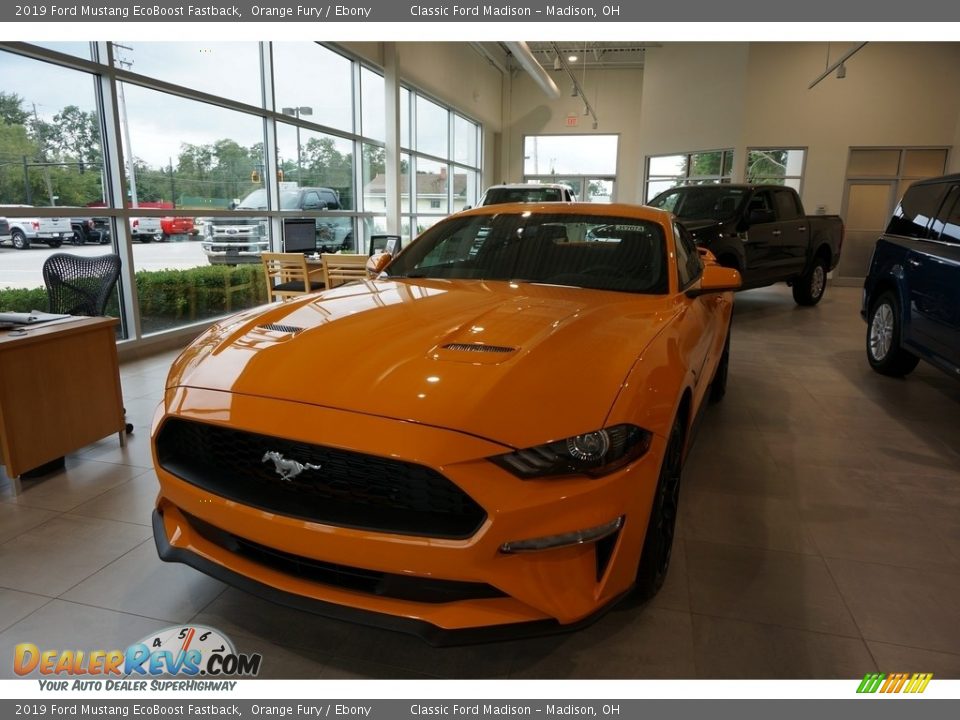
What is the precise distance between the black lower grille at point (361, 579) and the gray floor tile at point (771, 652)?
794mm

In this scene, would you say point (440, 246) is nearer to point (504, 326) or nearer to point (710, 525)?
point (504, 326)

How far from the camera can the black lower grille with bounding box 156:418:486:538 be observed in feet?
4.69

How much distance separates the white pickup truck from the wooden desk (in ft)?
7.84

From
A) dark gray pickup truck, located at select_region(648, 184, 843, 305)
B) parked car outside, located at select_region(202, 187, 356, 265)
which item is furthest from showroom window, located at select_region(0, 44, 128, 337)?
dark gray pickup truck, located at select_region(648, 184, 843, 305)

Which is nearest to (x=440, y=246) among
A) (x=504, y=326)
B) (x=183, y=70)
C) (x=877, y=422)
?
(x=504, y=326)

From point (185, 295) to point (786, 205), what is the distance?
7.64 meters

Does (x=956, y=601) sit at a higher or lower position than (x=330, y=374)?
lower

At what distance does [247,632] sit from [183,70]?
6.52 metres

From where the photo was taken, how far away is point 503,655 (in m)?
1.78

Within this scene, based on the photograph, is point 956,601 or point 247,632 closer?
point 247,632

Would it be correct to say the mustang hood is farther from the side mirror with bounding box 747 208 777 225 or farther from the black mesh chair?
the side mirror with bounding box 747 208 777 225

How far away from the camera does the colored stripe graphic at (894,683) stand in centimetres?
170

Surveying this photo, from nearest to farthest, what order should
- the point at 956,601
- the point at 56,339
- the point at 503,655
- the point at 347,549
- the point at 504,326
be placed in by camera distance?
1. the point at 347,549
2. the point at 503,655
3. the point at 504,326
4. the point at 956,601
5. the point at 56,339

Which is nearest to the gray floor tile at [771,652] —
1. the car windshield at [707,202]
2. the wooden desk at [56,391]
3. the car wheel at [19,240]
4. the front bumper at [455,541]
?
the front bumper at [455,541]
